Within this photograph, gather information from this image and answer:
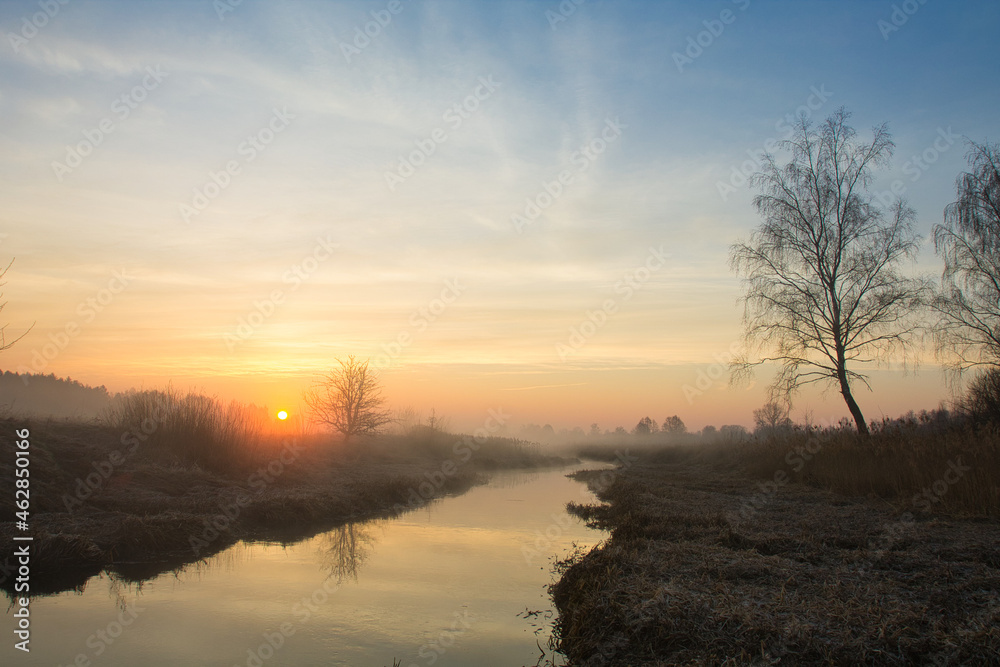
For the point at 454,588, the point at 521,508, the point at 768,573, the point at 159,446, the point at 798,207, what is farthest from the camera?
the point at 798,207

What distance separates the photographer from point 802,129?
20922 mm

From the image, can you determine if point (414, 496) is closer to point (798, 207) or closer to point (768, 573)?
point (768, 573)

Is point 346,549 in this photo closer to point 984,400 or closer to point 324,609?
point 324,609

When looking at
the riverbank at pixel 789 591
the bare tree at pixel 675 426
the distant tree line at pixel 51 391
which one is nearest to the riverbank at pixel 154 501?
the riverbank at pixel 789 591

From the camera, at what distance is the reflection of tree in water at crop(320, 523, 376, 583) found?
981cm

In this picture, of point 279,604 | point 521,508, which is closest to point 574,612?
point 279,604

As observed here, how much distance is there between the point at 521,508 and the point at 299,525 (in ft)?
22.6

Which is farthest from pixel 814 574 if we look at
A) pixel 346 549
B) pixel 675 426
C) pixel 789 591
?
pixel 675 426

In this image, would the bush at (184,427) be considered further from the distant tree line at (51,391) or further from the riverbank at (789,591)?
the distant tree line at (51,391)

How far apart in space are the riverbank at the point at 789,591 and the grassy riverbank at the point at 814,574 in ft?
0.06

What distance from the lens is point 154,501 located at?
41.1 feet

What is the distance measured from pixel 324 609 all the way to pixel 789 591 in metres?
5.78

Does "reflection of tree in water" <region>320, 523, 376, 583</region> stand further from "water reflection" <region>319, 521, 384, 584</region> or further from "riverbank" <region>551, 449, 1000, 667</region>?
"riverbank" <region>551, 449, 1000, 667</region>

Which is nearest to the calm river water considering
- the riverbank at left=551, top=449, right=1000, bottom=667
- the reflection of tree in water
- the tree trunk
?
the reflection of tree in water
